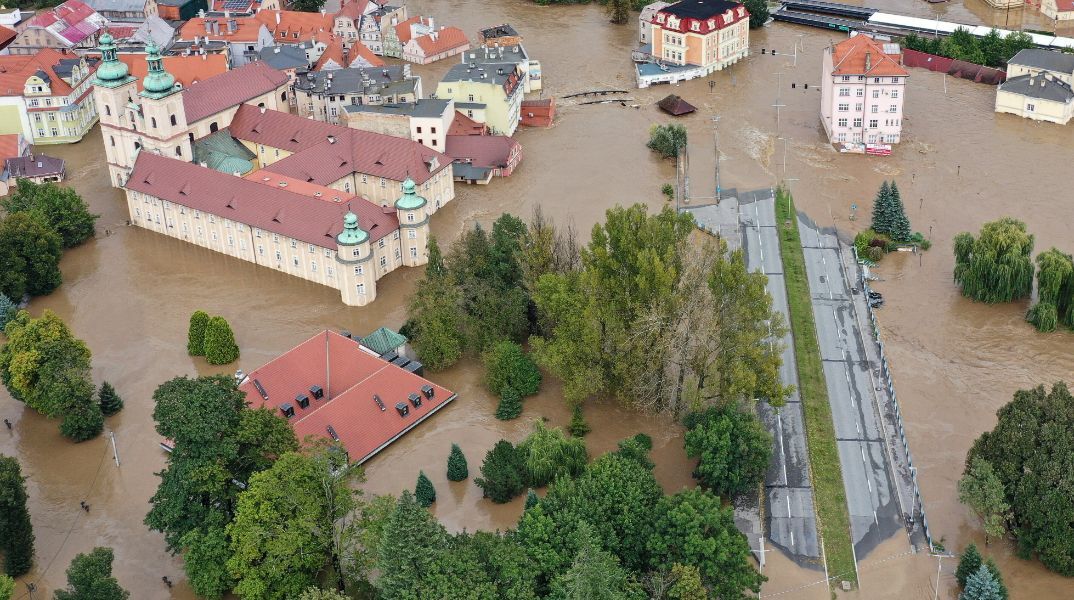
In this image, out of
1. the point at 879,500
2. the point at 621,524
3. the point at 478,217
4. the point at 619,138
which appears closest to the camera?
the point at 621,524

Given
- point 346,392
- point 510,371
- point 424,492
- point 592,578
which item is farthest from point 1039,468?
point 346,392

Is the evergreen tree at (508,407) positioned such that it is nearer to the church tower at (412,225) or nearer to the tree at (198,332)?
the church tower at (412,225)

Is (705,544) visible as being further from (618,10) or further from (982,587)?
(618,10)

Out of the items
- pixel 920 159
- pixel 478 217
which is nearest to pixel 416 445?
pixel 478 217

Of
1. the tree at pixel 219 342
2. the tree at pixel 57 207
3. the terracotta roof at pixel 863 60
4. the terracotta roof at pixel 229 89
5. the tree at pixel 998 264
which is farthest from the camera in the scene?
Answer: the terracotta roof at pixel 863 60

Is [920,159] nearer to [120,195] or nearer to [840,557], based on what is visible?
[840,557]

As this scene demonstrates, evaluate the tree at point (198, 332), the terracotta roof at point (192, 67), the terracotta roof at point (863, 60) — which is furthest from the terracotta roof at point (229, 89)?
the terracotta roof at point (863, 60)
